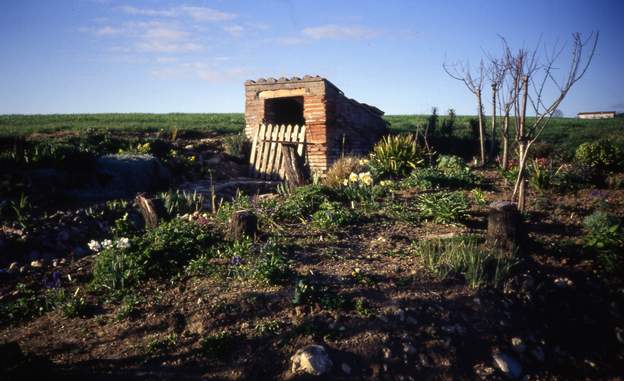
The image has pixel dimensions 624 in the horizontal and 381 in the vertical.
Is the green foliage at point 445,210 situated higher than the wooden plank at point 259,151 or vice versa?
the wooden plank at point 259,151

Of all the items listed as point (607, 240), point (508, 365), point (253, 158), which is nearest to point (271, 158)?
point (253, 158)

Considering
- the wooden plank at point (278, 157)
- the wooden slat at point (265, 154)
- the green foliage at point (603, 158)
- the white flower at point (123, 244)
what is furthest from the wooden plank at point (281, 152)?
the white flower at point (123, 244)

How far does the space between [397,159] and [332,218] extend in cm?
436

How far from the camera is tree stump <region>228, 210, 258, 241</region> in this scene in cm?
496

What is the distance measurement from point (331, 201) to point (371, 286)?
2.78 metres

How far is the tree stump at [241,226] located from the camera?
496 cm

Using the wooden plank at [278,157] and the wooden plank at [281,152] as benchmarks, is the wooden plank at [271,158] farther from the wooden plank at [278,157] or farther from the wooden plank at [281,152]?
the wooden plank at [281,152]

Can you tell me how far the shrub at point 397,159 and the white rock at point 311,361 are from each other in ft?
20.1

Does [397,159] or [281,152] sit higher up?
[281,152]

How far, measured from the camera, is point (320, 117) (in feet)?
37.9

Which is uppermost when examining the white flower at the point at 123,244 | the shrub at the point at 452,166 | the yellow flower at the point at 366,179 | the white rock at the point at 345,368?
the shrub at the point at 452,166

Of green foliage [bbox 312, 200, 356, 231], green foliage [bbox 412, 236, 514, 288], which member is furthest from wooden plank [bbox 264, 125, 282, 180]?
green foliage [bbox 412, 236, 514, 288]

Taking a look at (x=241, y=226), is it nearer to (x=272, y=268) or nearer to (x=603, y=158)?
(x=272, y=268)

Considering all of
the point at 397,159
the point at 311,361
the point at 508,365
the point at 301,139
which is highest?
the point at 301,139
